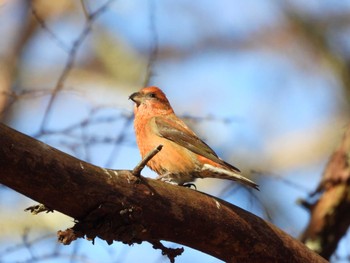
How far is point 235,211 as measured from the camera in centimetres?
422

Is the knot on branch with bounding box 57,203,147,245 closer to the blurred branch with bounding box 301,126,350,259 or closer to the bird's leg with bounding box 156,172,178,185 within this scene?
the bird's leg with bounding box 156,172,178,185

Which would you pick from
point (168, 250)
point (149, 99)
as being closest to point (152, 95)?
point (149, 99)

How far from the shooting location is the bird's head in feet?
20.8

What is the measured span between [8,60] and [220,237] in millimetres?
4555

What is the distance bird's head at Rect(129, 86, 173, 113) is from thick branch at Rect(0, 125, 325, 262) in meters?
2.23

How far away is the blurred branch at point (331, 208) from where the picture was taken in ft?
19.9

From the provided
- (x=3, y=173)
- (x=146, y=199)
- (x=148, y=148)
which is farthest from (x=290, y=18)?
(x=3, y=173)

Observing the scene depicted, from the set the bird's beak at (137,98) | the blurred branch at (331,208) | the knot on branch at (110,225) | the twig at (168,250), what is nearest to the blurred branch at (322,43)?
the blurred branch at (331,208)

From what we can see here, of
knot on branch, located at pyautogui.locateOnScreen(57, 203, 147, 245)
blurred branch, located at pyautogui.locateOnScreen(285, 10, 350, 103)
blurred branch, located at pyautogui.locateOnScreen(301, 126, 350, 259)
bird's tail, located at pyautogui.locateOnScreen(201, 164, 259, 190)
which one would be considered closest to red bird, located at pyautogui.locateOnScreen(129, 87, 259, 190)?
bird's tail, located at pyautogui.locateOnScreen(201, 164, 259, 190)

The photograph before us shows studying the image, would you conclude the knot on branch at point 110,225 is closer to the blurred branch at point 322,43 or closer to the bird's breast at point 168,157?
the bird's breast at point 168,157

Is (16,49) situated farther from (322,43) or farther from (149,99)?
(322,43)

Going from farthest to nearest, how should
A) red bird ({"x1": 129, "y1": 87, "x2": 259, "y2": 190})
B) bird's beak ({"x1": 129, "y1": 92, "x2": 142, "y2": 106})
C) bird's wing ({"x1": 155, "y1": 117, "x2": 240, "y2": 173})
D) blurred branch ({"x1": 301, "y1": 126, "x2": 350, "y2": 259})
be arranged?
1. bird's beak ({"x1": 129, "y1": 92, "x2": 142, "y2": 106})
2. blurred branch ({"x1": 301, "y1": 126, "x2": 350, "y2": 259})
3. bird's wing ({"x1": 155, "y1": 117, "x2": 240, "y2": 173})
4. red bird ({"x1": 129, "y1": 87, "x2": 259, "y2": 190})

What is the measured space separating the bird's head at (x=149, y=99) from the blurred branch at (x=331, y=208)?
1548 millimetres

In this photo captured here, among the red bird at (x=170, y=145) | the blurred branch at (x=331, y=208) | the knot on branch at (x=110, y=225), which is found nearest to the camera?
the knot on branch at (x=110, y=225)
